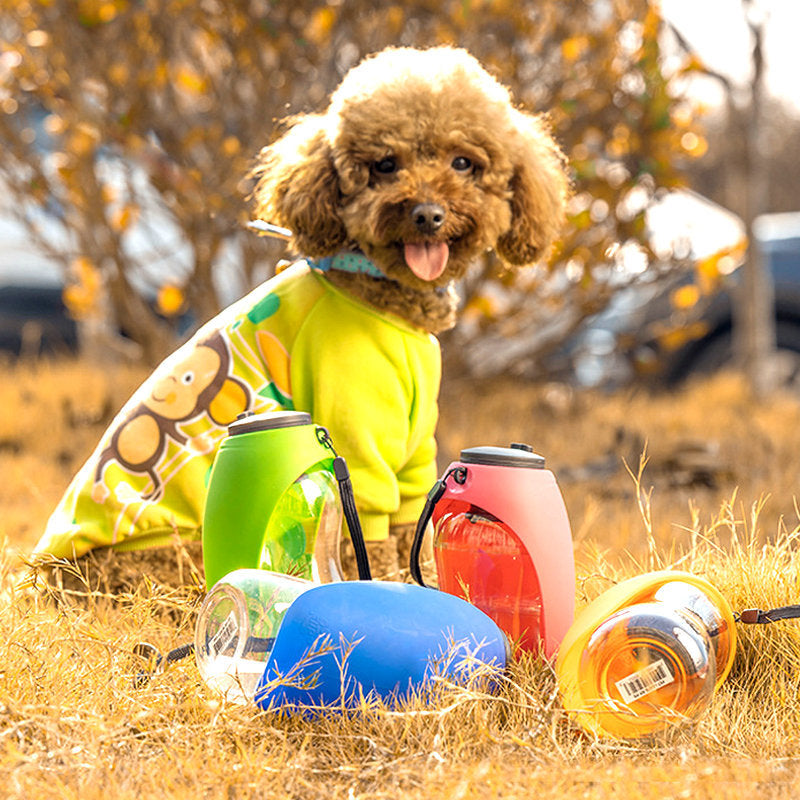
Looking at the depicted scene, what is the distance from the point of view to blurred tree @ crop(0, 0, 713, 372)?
14.4ft

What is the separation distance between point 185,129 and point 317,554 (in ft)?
10.6

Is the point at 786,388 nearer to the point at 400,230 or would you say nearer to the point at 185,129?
the point at 185,129

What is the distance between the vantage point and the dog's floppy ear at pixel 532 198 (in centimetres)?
256

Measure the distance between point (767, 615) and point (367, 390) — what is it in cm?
102

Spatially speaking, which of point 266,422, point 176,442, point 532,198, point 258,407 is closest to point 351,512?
point 266,422

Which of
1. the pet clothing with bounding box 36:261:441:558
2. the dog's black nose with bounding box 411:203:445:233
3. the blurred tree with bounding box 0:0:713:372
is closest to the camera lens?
the dog's black nose with bounding box 411:203:445:233

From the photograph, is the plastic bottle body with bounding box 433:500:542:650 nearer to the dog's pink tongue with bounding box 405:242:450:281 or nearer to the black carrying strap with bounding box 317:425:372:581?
the black carrying strap with bounding box 317:425:372:581

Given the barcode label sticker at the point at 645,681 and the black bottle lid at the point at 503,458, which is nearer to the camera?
the barcode label sticker at the point at 645,681

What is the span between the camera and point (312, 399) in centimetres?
249

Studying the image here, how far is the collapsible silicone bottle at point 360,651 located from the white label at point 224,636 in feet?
0.35

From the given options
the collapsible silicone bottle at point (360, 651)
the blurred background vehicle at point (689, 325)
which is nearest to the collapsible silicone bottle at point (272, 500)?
the collapsible silicone bottle at point (360, 651)

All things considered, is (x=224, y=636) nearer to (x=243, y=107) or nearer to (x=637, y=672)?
(x=637, y=672)

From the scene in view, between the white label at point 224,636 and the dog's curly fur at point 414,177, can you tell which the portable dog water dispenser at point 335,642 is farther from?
the dog's curly fur at point 414,177

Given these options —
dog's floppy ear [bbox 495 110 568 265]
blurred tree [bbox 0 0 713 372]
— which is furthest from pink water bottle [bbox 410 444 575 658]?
blurred tree [bbox 0 0 713 372]
